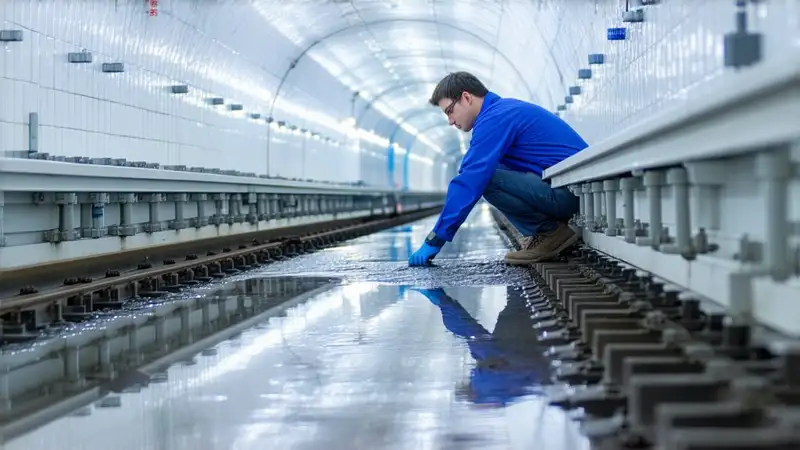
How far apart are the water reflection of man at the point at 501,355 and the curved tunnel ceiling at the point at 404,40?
450 inches

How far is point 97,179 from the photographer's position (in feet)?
30.7

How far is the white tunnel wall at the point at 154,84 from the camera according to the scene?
10.1 metres

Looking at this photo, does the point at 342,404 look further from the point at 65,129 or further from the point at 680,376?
the point at 65,129

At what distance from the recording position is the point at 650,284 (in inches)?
197

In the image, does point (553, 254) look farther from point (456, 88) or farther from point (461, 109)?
point (456, 88)

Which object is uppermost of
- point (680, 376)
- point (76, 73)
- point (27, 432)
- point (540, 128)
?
point (76, 73)

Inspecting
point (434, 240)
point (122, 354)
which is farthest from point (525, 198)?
point (122, 354)

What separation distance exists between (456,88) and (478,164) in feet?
2.65

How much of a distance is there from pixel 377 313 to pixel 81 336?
162cm

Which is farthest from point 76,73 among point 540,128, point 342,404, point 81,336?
point 342,404

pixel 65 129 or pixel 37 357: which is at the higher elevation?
pixel 65 129

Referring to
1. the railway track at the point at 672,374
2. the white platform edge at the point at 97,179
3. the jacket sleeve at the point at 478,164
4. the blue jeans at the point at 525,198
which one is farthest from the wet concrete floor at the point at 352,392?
the white platform edge at the point at 97,179

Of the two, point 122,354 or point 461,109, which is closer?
point 122,354

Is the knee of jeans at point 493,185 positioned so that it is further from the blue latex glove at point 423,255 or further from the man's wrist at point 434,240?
the blue latex glove at point 423,255
